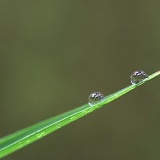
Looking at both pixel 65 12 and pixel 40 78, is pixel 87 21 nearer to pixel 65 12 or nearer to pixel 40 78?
pixel 65 12

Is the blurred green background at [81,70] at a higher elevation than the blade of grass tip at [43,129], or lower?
higher

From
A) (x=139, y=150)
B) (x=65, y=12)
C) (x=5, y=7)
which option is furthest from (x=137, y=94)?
(x=5, y=7)

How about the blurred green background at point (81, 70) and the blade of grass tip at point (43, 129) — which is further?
the blurred green background at point (81, 70)

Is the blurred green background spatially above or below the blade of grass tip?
above

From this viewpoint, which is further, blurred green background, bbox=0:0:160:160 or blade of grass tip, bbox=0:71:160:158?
blurred green background, bbox=0:0:160:160
